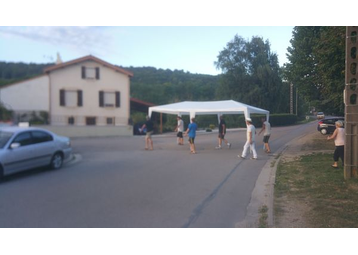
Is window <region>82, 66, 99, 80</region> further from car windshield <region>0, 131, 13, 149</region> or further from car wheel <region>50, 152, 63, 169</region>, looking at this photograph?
car wheel <region>50, 152, 63, 169</region>

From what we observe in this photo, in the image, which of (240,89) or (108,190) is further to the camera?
(108,190)

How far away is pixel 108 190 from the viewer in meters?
6.31

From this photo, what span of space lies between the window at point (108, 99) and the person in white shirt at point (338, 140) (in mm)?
3496

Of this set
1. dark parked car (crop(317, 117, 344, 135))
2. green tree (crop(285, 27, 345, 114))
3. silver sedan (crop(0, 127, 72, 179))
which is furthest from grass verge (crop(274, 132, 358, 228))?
silver sedan (crop(0, 127, 72, 179))

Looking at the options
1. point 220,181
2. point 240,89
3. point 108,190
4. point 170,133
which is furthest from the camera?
point 220,181

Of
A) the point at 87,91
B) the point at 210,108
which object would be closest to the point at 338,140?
the point at 210,108

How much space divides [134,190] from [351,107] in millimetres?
4104

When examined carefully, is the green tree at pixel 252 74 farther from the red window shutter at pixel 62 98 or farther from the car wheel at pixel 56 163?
the car wheel at pixel 56 163

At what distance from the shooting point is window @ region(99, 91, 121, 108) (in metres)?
4.14

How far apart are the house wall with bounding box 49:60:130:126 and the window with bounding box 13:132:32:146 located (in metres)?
0.89

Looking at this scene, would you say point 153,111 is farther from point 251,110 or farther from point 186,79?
point 251,110

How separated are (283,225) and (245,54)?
2.57 meters

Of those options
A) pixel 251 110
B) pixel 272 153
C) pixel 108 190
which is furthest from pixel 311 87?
pixel 108 190

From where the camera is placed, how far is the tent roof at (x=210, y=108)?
4977 mm
